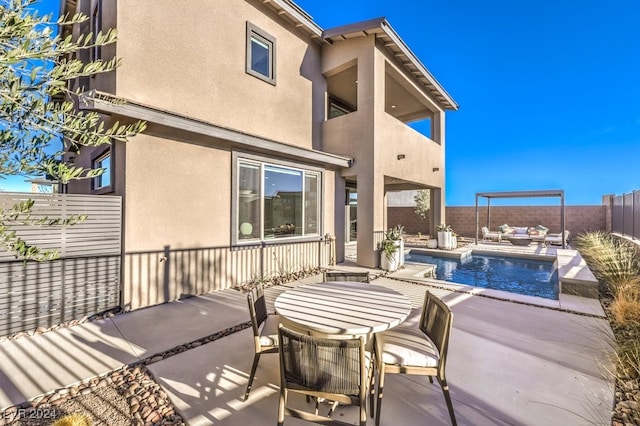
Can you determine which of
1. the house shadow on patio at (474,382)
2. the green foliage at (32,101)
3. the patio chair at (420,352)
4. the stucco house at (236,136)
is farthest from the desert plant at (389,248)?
the green foliage at (32,101)

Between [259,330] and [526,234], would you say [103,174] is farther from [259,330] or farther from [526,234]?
[526,234]

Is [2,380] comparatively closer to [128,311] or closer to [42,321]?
[42,321]

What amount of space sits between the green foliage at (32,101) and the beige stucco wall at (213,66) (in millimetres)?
3773

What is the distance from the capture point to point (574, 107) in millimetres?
25734

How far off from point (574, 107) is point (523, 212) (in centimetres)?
1661

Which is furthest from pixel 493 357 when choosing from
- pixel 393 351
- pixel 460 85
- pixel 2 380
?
pixel 460 85

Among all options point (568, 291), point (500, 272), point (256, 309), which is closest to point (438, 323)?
point (256, 309)

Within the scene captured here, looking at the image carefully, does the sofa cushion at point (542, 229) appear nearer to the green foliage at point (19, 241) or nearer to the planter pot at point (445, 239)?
the planter pot at point (445, 239)

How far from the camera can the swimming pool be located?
7953mm

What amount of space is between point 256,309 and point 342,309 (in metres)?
0.94

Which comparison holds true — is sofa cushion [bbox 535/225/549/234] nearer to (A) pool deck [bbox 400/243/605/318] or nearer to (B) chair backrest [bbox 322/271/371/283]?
(A) pool deck [bbox 400/243/605/318]

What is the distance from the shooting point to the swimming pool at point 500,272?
26.1ft

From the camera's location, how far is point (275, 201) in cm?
752

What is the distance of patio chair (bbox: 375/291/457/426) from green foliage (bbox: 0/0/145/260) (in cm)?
270
